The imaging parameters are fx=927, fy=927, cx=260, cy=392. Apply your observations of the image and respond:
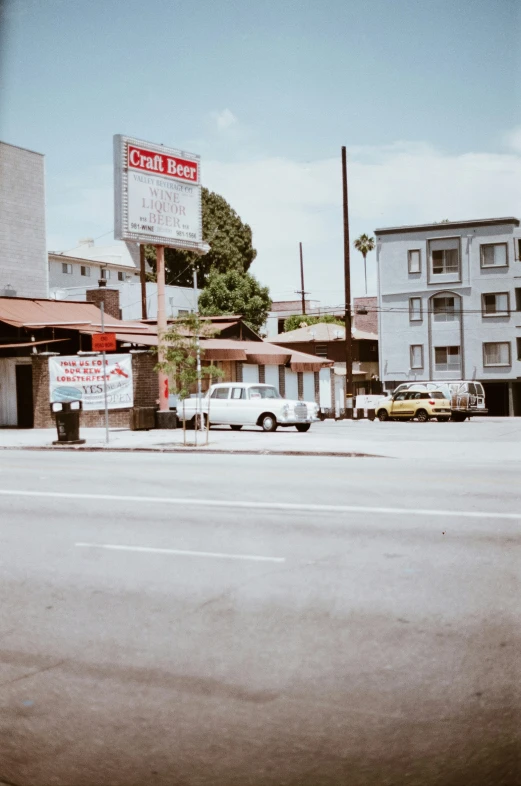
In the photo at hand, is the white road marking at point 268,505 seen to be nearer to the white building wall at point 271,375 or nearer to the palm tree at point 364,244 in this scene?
the white building wall at point 271,375

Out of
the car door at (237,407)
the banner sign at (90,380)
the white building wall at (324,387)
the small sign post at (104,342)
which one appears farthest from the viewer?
the white building wall at (324,387)

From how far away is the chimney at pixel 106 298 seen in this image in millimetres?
42219

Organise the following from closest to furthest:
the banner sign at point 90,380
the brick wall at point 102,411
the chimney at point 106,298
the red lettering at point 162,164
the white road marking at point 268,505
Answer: the white road marking at point 268,505
the red lettering at point 162,164
the banner sign at point 90,380
the brick wall at point 102,411
the chimney at point 106,298

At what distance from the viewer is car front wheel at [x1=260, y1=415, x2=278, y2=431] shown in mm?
31484

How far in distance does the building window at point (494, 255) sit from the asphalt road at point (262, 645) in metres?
52.2

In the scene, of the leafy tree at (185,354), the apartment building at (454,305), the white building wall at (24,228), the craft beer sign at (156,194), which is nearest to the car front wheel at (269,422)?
the leafy tree at (185,354)

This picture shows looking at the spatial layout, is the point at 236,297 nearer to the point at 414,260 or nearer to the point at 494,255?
the point at 414,260

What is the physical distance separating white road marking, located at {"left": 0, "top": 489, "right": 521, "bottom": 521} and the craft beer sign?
19.2 metres

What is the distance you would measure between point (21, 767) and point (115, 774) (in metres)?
0.50

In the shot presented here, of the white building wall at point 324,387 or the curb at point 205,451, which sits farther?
the white building wall at point 324,387

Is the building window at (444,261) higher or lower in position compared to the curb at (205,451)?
higher

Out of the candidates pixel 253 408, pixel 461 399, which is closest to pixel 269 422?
pixel 253 408

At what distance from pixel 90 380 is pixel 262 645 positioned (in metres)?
28.3

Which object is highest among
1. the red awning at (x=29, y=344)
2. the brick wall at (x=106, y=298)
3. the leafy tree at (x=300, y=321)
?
the leafy tree at (x=300, y=321)
